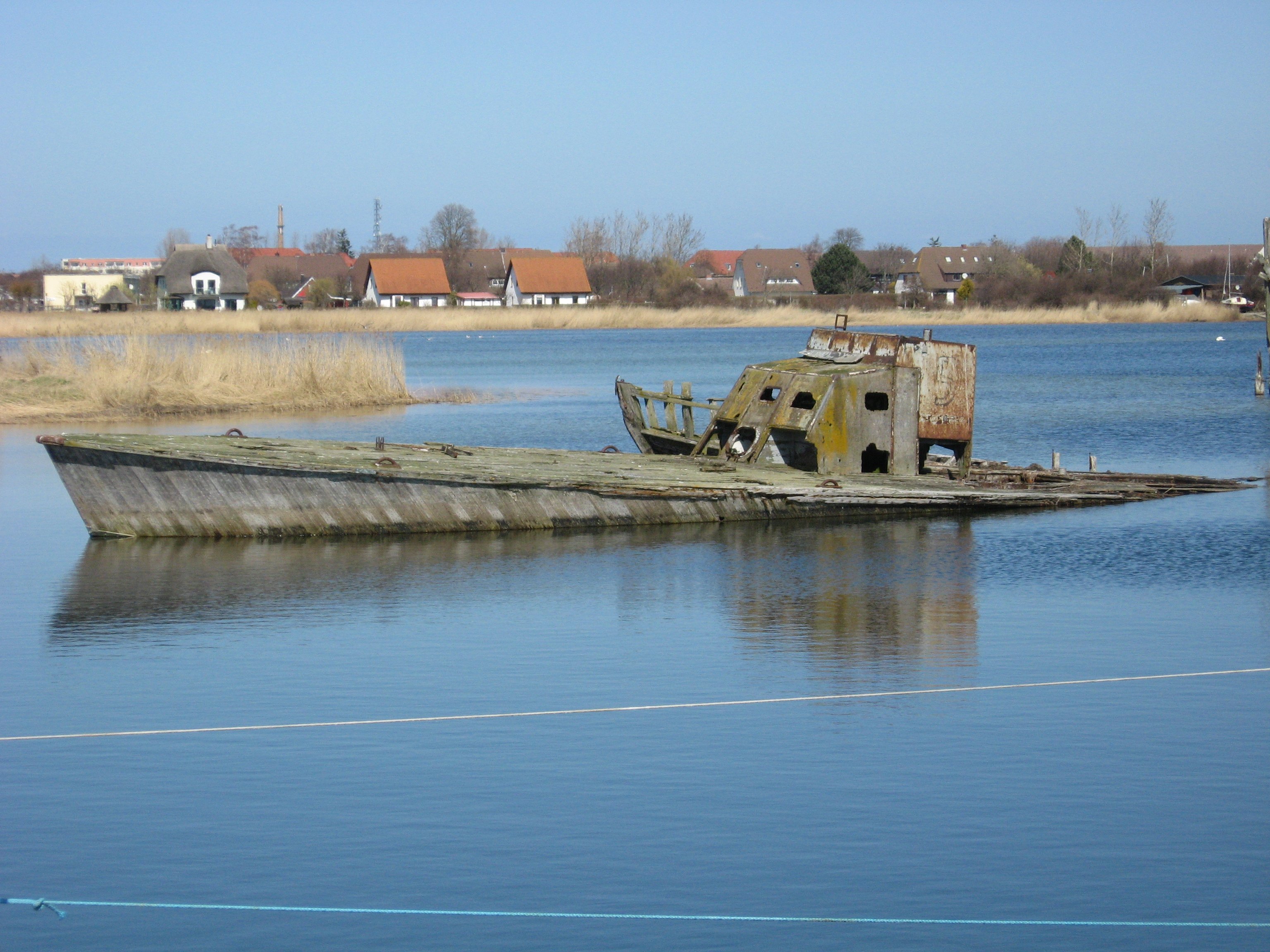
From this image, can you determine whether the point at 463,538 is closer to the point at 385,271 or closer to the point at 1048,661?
the point at 1048,661

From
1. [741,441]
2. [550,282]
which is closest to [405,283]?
[550,282]

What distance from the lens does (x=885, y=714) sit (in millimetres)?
9625

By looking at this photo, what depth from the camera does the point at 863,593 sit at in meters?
14.2

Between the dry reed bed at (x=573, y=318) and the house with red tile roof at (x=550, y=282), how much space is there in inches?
661

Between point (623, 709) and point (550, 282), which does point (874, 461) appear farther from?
point (550, 282)

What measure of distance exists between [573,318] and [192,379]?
178 feet

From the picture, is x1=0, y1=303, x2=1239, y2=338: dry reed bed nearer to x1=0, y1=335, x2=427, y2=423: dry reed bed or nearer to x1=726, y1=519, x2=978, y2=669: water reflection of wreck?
x1=0, y1=335, x2=427, y2=423: dry reed bed

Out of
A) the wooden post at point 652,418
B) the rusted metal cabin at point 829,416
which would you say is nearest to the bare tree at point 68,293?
the wooden post at point 652,418

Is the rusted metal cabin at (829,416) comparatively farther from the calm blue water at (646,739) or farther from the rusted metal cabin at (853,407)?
the calm blue water at (646,739)

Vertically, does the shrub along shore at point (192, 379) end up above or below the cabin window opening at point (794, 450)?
above

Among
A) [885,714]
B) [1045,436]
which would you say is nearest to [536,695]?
[885,714]

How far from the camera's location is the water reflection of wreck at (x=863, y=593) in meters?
11.7

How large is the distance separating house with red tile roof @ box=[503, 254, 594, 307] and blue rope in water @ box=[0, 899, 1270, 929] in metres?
112

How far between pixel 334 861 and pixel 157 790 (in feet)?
5.47
